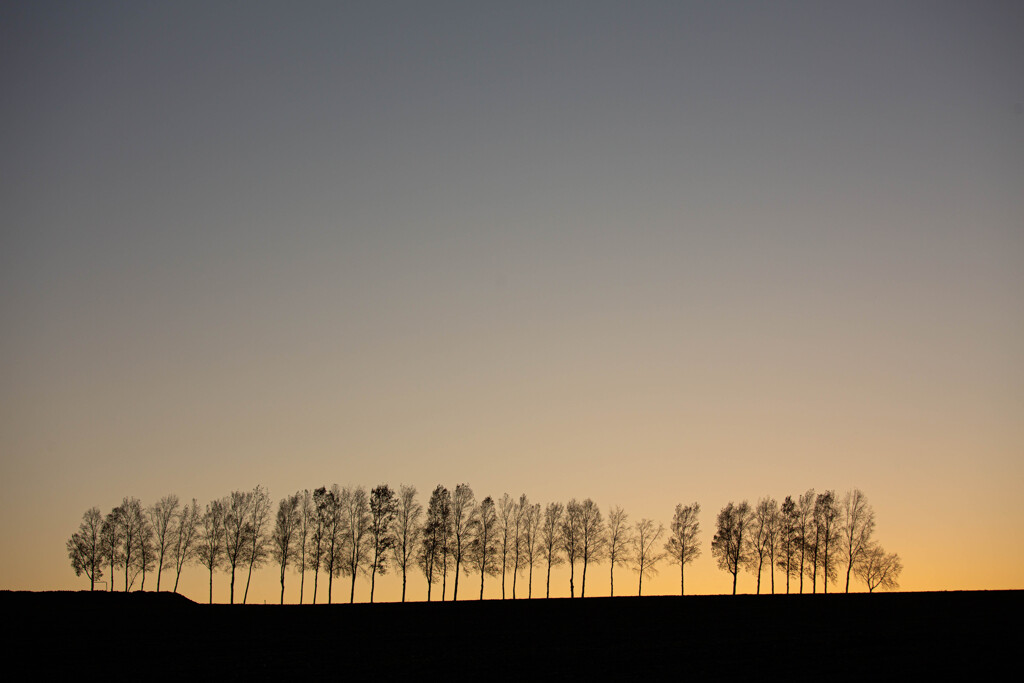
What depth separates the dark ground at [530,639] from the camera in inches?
1528

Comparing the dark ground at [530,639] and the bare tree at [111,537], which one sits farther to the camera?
the bare tree at [111,537]

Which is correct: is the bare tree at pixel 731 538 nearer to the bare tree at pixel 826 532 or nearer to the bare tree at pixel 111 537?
the bare tree at pixel 826 532

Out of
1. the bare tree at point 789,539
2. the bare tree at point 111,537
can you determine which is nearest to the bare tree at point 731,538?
the bare tree at point 789,539

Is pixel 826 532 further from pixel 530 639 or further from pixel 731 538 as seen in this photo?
pixel 530 639

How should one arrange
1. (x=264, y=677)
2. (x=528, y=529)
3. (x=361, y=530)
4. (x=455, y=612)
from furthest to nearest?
(x=528, y=529), (x=361, y=530), (x=455, y=612), (x=264, y=677)

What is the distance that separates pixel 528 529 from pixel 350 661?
48.8 m

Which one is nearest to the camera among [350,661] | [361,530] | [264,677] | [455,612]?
[264,677]

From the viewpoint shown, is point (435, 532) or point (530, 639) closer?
point (530, 639)

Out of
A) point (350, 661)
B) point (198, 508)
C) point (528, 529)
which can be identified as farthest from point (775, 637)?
point (198, 508)

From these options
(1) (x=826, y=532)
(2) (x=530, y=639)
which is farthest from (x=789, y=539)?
(2) (x=530, y=639)

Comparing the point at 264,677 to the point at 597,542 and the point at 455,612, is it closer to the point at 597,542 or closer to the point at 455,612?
the point at 455,612

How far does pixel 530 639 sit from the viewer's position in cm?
4825

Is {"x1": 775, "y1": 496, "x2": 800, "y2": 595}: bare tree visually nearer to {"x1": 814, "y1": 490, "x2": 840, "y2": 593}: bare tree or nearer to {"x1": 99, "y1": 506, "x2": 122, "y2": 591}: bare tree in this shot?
{"x1": 814, "y1": 490, "x2": 840, "y2": 593}: bare tree

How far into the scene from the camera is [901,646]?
4069 centimetres
